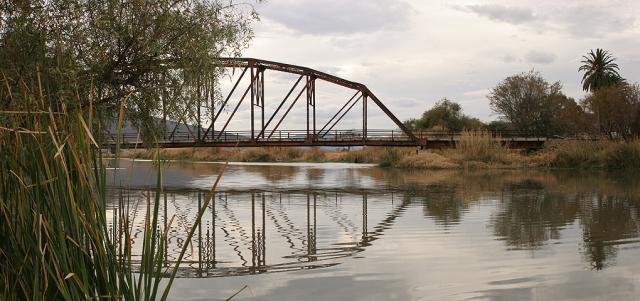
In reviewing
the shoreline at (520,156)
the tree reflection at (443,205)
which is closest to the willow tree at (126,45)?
the tree reflection at (443,205)

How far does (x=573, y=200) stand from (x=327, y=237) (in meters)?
10.5

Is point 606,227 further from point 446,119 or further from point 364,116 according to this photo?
point 446,119

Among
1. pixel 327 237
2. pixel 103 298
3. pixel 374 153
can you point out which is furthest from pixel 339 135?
pixel 103 298

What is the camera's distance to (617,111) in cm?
4362

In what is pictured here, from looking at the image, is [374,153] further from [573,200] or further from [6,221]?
[6,221]

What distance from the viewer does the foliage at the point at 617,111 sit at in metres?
43.6

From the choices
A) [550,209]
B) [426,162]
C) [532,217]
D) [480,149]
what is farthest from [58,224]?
[426,162]

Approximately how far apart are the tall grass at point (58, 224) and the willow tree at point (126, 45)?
4.78 metres

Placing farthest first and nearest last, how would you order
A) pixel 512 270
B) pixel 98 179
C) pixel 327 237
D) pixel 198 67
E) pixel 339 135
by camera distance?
pixel 339 135
pixel 327 237
pixel 198 67
pixel 512 270
pixel 98 179

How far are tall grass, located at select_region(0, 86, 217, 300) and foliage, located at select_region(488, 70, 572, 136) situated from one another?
5539 centimetres

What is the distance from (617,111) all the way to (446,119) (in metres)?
25.3

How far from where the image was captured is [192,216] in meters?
15.5

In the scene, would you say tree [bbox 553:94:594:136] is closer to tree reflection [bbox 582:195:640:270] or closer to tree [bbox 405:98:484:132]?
tree [bbox 405:98:484:132]

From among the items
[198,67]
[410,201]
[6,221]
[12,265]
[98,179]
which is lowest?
[410,201]
